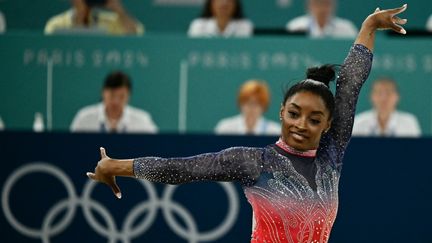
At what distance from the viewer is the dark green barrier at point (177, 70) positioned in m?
8.41

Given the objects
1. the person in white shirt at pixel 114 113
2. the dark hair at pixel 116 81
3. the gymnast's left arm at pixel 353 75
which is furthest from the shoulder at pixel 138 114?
the gymnast's left arm at pixel 353 75

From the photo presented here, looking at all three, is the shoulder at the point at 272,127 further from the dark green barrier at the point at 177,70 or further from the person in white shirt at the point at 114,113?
the person in white shirt at the point at 114,113

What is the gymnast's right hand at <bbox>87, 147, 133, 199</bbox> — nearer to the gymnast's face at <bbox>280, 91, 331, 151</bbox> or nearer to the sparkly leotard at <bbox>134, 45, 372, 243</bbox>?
the sparkly leotard at <bbox>134, 45, 372, 243</bbox>

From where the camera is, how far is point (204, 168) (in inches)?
167

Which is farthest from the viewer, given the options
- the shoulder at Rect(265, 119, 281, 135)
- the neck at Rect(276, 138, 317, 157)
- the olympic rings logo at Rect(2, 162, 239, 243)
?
the shoulder at Rect(265, 119, 281, 135)

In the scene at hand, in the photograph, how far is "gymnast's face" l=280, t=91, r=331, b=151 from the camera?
4242 mm

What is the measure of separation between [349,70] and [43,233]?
3304 millimetres

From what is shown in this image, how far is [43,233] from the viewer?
710 cm

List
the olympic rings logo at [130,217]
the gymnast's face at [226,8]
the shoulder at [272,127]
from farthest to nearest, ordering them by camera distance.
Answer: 1. the gymnast's face at [226,8]
2. the shoulder at [272,127]
3. the olympic rings logo at [130,217]

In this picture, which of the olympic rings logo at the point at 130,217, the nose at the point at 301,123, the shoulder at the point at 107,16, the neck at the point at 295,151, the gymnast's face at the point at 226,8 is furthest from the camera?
the shoulder at the point at 107,16

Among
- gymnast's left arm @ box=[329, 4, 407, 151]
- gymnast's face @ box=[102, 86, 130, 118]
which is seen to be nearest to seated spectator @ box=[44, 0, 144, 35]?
gymnast's face @ box=[102, 86, 130, 118]

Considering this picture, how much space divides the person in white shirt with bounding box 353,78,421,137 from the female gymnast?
3850 mm

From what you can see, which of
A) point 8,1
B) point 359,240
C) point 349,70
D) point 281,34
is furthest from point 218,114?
point 349,70

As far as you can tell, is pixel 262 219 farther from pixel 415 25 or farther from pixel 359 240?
pixel 415 25
